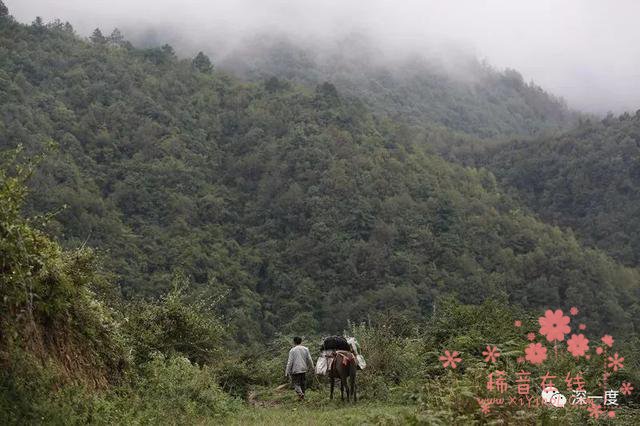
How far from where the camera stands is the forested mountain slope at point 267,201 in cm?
6269

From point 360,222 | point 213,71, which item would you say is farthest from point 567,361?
point 213,71

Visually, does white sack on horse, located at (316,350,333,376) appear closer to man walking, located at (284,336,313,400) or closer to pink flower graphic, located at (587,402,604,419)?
man walking, located at (284,336,313,400)

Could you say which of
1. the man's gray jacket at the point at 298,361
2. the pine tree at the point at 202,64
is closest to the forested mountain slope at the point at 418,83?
the pine tree at the point at 202,64

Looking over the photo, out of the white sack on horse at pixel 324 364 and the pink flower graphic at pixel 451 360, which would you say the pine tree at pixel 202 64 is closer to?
the white sack on horse at pixel 324 364

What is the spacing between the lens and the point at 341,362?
43.3 ft

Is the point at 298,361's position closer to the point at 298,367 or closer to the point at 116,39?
the point at 298,367

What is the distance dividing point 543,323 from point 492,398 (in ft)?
3.81

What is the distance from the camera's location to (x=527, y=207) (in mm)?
91875

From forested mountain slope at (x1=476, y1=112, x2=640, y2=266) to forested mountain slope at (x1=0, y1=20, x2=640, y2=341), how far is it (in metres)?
8.35

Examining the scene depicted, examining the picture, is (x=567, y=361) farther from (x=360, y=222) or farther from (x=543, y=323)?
(x=360, y=222)

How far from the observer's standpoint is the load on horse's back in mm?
13227

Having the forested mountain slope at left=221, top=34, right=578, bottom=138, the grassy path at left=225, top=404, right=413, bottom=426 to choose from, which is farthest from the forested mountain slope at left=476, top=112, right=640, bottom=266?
the grassy path at left=225, top=404, right=413, bottom=426

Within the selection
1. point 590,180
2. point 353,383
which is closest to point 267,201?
point 590,180

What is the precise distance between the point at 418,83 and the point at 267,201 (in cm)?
9575
